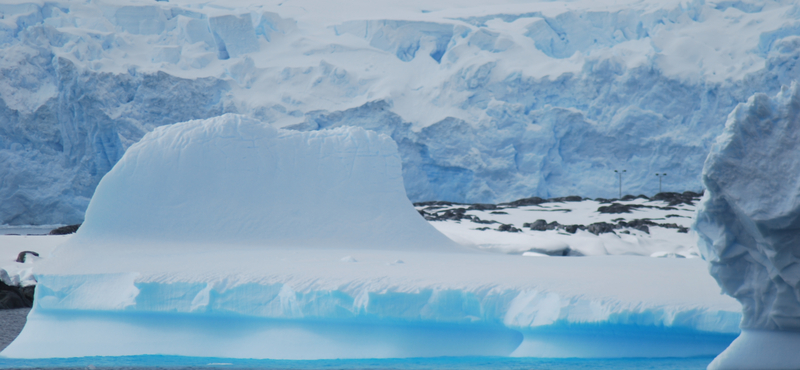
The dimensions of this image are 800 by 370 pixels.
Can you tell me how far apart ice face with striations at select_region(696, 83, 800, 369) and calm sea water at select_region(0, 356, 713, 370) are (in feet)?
1.79

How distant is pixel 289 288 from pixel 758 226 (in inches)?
124

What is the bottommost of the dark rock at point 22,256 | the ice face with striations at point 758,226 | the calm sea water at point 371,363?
the dark rock at point 22,256

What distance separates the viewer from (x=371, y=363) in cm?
455

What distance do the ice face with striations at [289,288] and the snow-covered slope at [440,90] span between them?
15589 millimetres

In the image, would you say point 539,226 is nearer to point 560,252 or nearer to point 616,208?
point 616,208

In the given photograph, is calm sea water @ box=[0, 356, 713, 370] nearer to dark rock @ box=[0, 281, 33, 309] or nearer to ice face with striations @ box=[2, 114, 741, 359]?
ice face with striations @ box=[2, 114, 741, 359]

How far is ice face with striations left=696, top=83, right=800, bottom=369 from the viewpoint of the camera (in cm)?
350

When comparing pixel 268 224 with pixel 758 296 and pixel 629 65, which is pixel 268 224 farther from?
pixel 629 65

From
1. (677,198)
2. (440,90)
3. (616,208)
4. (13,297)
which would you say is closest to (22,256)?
(13,297)

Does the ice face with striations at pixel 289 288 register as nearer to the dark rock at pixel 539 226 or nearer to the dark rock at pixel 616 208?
→ the dark rock at pixel 539 226

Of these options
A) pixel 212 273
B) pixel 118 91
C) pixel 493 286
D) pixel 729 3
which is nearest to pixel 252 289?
pixel 212 273

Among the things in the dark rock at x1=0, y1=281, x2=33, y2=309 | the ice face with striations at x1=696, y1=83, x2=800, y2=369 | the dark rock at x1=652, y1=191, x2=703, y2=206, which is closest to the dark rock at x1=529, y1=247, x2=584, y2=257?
the ice face with striations at x1=696, y1=83, x2=800, y2=369

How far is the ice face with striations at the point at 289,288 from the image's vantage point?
4.53 meters

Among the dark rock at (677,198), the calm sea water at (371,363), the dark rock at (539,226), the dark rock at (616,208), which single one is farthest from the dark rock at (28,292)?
the dark rock at (677,198)
